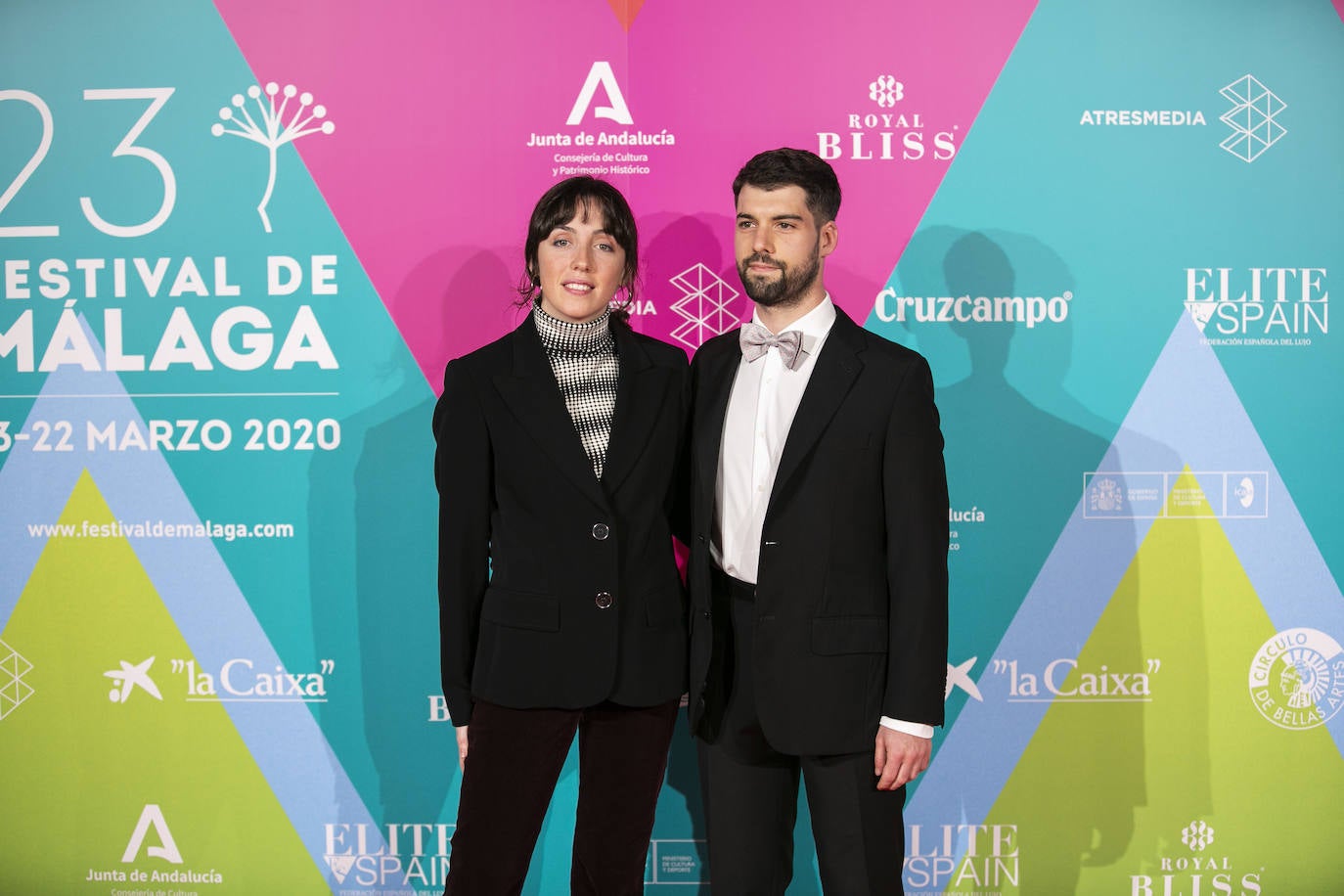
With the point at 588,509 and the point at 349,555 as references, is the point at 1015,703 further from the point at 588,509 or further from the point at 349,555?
the point at 349,555

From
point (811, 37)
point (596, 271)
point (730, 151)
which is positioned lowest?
point (596, 271)

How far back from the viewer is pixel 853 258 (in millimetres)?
3039

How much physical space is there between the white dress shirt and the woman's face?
408mm

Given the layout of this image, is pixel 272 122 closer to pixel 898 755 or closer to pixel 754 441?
pixel 754 441

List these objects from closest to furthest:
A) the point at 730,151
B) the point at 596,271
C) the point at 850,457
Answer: the point at 850,457 < the point at 596,271 < the point at 730,151

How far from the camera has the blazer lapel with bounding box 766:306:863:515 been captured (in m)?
2.12

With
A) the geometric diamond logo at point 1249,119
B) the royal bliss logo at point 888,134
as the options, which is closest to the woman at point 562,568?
the royal bliss logo at point 888,134

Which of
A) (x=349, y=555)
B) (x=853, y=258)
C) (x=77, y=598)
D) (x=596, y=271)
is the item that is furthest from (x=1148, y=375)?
(x=77, y=598)

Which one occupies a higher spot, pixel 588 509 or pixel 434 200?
pixel 434 200

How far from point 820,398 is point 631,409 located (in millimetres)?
448

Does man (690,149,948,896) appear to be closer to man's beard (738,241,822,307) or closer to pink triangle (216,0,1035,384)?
man's beard (738,241,822,307)

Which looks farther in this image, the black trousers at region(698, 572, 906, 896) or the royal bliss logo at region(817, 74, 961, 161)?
the royal bliss logo at region(817, 74, 961, 161)

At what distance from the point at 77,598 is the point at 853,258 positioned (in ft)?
8.93

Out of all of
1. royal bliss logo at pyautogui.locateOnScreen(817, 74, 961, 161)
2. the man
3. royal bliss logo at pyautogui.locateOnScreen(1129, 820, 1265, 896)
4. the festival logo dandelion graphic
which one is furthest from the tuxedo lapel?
royal bliss logo at pyautogui.locateOnScreen(1129, 820, 1265, 896)
